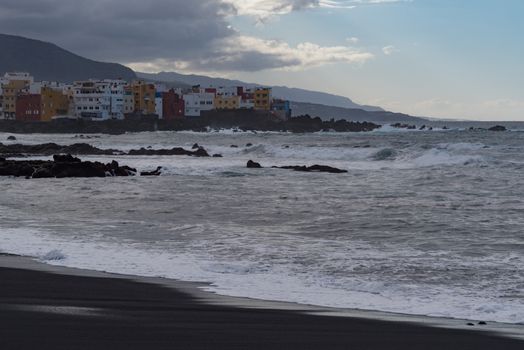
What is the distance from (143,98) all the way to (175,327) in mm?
117572

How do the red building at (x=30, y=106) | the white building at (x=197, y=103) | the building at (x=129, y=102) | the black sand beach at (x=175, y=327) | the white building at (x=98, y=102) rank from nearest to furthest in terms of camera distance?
the black sand beach at (x=175, y=327), the red building at (x=30, y=106), the white building at (x=98, y=102), the building at (x=129, y=102), the white building at (x=197, y=103)

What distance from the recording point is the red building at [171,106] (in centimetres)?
12475

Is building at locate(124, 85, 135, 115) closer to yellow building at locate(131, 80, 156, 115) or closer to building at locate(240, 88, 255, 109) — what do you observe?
yellow building at locate(131, 80, 156, 115)

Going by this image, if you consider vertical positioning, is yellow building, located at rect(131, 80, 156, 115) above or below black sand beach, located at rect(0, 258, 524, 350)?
above

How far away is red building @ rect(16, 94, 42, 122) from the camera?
360ft

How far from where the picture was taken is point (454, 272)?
367 inches

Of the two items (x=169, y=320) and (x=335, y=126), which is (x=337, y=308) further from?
(x=335, y=126)

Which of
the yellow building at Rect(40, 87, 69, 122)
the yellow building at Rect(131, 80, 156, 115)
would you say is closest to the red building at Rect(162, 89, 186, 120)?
the yellow building at Rect(131, 80, 156, 115)

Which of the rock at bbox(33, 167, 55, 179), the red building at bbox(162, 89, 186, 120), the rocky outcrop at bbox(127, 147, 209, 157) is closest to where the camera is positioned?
the rock at bbox(33, 167, 55, 179)

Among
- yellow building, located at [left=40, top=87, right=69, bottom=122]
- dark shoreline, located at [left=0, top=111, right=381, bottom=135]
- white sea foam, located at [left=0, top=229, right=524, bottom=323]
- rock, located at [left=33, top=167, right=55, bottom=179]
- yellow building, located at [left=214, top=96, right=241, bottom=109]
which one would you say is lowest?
rock, located at [left=33, top=167, right=55, bottom=179]

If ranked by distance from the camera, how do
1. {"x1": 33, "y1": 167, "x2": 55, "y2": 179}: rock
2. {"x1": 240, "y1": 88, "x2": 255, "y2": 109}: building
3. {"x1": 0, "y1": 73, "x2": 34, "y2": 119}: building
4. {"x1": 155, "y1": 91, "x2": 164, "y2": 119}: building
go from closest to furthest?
1. {"x1": 33, "y1": 167, "x2": 55, "y2": 179}: rock
2. {"x1": 0, "y1": 73, "x2": 34, "y2": 119}: building
3. {"x1": 155, "y1": 91, "x2": 164, "y2": 119}: building
4. {"x1": 240, "y1": 88, "x2": 255, "y2": 109}: building

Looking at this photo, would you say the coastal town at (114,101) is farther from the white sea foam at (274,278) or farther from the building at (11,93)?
the white sea foam at (274,278)

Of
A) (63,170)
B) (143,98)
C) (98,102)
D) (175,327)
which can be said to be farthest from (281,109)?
(175,327)

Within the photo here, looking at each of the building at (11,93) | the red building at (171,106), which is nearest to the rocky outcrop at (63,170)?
the building at (11,93)
